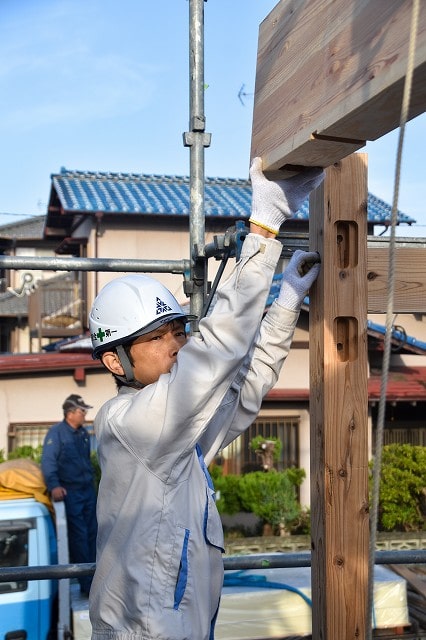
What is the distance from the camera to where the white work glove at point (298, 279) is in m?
2.26

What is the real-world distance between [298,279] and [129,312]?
555mm

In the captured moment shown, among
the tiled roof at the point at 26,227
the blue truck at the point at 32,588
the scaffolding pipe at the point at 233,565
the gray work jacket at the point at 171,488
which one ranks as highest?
the tiled roof at the point at 26,227

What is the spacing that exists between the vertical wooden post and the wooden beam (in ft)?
0.87

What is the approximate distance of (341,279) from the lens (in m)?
2.25

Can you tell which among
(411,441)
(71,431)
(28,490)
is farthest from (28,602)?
(411,441)

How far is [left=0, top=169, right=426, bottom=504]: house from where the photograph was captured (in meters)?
10.4

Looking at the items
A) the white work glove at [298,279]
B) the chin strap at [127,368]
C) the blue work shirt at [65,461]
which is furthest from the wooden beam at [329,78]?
the blue work shirt at [65,461]

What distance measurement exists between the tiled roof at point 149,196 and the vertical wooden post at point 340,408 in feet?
37.5

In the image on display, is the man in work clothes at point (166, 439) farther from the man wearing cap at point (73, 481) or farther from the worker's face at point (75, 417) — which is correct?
A: the worker's face at point (75, 417)

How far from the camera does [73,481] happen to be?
19.5 ft

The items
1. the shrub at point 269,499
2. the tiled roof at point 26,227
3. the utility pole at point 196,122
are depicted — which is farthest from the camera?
the tiled roof at point 26,227

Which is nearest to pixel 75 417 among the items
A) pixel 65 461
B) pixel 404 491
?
pixel 65 461

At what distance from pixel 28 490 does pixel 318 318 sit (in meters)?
3.80

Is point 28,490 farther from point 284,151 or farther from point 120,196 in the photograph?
point 120,196
